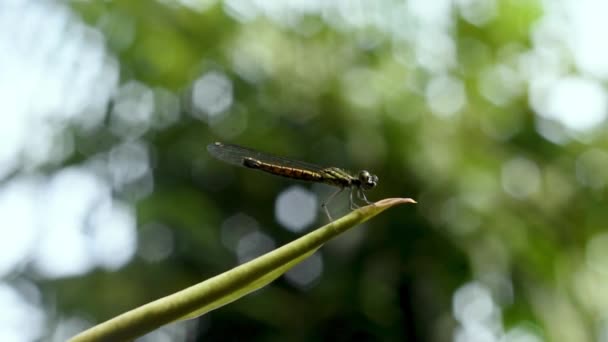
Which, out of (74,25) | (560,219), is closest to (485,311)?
(560,219)

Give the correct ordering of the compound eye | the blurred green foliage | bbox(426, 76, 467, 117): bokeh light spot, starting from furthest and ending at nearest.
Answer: bbox(426, 76, 467, 117): bokeh light spot < the blurred green foliage < the compound eye

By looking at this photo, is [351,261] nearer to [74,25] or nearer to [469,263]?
[469,263]

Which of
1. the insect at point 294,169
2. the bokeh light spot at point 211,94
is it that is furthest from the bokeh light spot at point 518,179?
the insect at point 294,169

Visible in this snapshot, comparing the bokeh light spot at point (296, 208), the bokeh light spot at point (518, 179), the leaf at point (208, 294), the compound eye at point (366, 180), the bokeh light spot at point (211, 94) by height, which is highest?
the leaf at point (208, 294)

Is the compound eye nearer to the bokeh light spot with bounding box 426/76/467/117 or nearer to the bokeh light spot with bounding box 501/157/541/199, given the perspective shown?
the bokeh light spot with bounding box 501/157/541/199

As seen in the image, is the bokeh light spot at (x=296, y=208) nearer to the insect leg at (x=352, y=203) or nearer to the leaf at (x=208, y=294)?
the insect leg at (x=352, y=203)

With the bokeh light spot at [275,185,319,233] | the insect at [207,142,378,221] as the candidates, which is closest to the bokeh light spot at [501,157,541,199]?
the bokeh light spot at [275,185,319,233]
